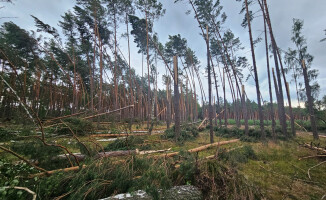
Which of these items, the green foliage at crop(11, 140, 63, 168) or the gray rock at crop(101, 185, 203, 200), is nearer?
the gray rock at crop(101, 185, 203, 200)

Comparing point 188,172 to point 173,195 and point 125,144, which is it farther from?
point 125,144

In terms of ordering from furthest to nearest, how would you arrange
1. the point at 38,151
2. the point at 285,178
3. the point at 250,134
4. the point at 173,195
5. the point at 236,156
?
the point at 250,134 < the point at 236,156 < the point at 285,178 < the point at 38,151 < the point at 173,195

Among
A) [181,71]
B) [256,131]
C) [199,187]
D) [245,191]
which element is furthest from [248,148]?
[181,71]

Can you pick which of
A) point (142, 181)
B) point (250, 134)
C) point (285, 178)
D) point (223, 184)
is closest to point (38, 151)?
point (142, 181)

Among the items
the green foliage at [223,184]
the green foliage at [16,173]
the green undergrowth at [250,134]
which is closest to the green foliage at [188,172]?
the green foliage at [223,184]

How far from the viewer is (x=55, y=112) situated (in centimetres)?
1677

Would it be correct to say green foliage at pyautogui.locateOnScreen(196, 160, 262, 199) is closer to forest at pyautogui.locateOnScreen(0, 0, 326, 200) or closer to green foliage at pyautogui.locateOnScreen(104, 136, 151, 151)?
forest at pyautogui.locateOnScreen(0, 0, 326, 200)

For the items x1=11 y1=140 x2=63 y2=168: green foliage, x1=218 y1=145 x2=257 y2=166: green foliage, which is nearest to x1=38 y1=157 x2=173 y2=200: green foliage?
x1=11 y1=140 x2=63 y2=168: green foliage

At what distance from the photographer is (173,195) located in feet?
6.05

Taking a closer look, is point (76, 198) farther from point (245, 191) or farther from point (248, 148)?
point (248, 148)

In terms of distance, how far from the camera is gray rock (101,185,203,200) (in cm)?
177

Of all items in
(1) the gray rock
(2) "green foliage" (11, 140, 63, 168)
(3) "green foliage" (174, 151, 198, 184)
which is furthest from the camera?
(2) "green foliage" (11, 140, 63, 168)

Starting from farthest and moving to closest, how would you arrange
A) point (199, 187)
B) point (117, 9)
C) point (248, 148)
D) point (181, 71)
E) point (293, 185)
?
point (181, 71) < point (117, 9) < point (248, 148) < point (293, 185) < point (199, 187)

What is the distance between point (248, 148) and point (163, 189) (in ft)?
15.5
